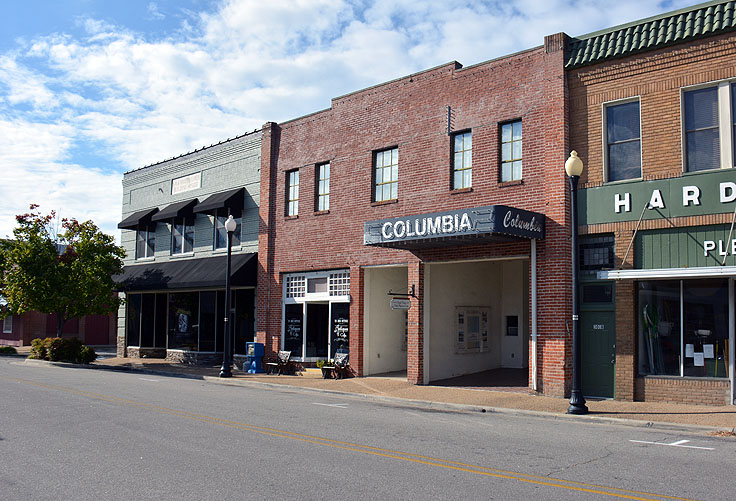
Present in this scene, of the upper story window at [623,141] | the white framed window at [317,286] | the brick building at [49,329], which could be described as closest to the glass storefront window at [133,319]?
the white framed window at [317,286]

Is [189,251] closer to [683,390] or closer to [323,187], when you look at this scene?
[323,187]

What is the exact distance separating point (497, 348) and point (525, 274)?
103 inches

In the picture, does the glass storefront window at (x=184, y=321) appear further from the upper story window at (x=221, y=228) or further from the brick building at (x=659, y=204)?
the brick building at (x=659, y=204)

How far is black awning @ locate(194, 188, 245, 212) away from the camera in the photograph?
2450 centimetres

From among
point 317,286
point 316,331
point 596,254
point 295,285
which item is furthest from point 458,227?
point 295,285

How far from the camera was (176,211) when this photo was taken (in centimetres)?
2662

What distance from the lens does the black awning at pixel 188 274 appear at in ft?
77.5

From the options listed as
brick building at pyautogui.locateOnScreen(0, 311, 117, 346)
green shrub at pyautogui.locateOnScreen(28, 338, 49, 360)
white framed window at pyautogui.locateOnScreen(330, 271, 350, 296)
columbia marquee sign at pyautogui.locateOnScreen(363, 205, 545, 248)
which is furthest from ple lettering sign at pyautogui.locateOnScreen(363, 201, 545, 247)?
brick building at pyautogui.locateOnScreen(0, 311, 117, 346)

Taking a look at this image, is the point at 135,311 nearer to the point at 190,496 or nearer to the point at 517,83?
the point at 517,83

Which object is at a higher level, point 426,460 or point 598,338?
point 598,338

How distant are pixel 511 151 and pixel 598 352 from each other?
18.1 ft

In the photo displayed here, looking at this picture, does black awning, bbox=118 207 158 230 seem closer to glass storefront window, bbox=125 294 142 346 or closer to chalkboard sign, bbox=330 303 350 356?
glass storefront window, bbox=125 294 142 346

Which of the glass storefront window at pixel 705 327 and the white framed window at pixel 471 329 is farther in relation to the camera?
the white framed window at pixel 471 329

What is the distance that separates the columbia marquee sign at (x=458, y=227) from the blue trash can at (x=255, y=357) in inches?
274
